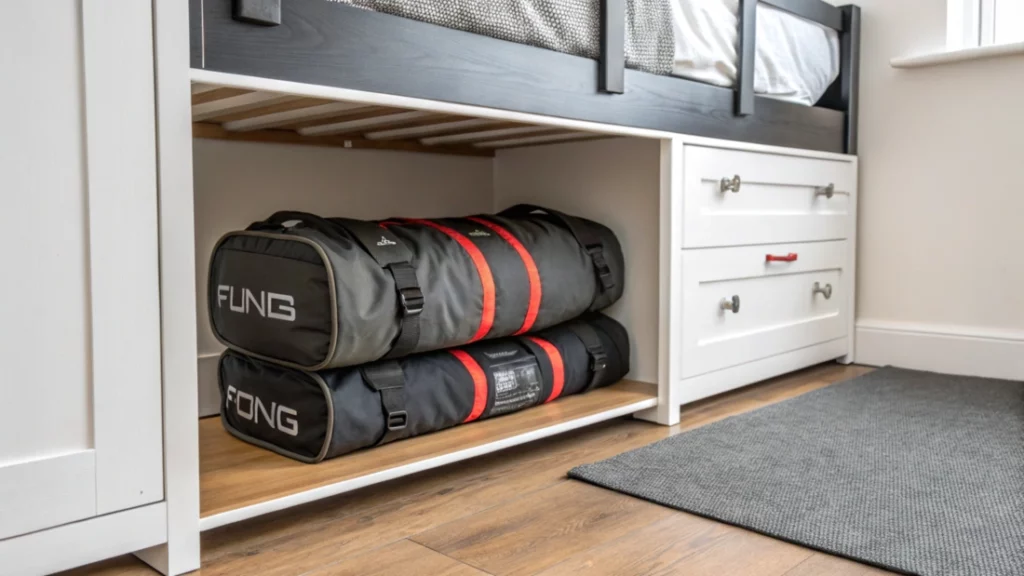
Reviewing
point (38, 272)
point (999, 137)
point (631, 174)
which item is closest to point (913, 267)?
point (999, 137)

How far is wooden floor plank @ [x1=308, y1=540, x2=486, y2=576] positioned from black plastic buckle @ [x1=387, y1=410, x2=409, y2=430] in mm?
248

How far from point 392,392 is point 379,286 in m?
0.16

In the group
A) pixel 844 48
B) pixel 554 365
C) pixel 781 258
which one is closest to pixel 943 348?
pixel 781 258

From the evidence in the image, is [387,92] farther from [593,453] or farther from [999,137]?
[999,137]

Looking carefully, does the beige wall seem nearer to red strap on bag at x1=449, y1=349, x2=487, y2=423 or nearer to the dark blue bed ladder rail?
the dark blue bed ladder rail

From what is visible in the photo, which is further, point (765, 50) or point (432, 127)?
point (765, 50)

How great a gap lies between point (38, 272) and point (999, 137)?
7.07ft

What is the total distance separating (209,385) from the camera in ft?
5.24

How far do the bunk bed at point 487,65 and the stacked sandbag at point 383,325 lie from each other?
258 mm

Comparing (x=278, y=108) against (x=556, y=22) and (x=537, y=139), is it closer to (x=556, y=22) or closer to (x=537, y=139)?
(x=556, y=22)

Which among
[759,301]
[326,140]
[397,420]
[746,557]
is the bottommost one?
[746,557]

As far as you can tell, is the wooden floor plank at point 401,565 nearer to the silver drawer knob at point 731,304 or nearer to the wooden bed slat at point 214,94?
the wooden bed slat at point 214,94

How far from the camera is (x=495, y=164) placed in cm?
206

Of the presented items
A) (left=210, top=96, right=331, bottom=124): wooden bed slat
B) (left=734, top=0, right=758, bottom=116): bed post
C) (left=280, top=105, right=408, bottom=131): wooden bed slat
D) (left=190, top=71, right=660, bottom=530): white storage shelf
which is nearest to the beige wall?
(left=734, top=0, right=758, bottom=116): bed post
